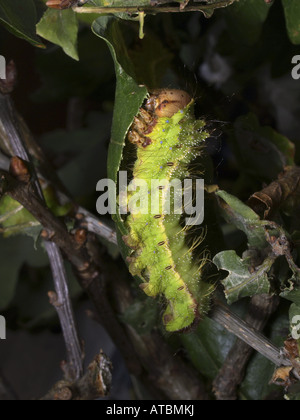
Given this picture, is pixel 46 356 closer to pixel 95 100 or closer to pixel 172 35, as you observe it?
pixel 95 100

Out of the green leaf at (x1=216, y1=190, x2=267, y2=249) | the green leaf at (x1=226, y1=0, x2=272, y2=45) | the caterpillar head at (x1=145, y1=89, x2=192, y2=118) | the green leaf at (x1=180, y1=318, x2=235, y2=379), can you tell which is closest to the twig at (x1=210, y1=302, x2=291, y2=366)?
the green leaf at (x1=216, y1=190, x2=267, y2=249)

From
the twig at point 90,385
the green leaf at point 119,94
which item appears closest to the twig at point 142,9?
the green leaf at point 119,94

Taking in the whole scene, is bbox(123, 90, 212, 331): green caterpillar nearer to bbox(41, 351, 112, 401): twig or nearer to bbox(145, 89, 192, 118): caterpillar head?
bbox(145, 89, 192, 118): caterpillar head

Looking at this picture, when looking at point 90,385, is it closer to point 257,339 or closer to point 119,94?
point 257,339

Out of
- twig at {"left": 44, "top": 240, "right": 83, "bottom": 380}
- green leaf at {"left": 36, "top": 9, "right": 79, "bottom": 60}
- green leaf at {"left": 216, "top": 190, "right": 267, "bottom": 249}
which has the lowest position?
twig at {"left": 44, "top": 240, "right": 83, "bottom": 380}

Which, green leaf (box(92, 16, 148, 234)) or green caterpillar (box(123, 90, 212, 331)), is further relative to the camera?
green caterpillar (box(123, 90, 212, 331))

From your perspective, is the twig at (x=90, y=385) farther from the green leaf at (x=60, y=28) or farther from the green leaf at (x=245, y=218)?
the green leaf at (x=60, y=28)

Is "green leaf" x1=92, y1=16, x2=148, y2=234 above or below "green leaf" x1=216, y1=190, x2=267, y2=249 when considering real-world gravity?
above

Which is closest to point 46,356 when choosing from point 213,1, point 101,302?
point 101,302
